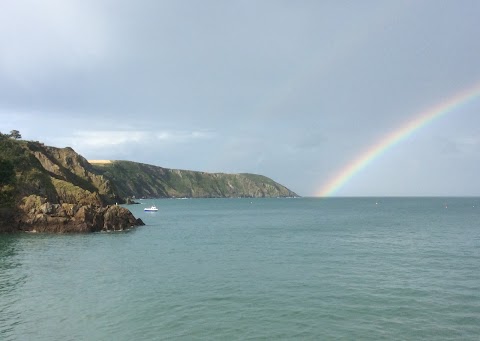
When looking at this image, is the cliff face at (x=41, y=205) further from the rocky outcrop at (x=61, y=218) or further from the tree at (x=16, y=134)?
the tree at (x=16, y=134)

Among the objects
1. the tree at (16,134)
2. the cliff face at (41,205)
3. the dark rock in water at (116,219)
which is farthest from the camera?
the tree at (16,134)

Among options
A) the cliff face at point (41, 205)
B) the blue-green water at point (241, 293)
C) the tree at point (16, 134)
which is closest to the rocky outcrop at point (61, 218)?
the cliff face at point (41, 205)

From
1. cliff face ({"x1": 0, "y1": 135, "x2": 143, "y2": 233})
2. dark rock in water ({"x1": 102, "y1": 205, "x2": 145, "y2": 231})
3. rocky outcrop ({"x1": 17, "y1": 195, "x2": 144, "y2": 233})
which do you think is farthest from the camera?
dark rock in water ({"x1": 102, "y1": 205, "x2": 145, "y2": 231})

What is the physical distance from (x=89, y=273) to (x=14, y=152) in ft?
250

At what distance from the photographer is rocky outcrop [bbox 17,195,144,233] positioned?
7612 centimetres

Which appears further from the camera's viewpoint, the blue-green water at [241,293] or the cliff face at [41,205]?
the cliff face at [41,205]

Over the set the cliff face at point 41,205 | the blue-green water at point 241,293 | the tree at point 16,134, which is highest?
the tree at point 16,134

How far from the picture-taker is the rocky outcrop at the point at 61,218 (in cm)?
7612

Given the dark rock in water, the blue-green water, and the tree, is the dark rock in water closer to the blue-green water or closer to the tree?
the blue-green water

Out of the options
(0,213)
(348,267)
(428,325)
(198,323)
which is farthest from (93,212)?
(428,325)

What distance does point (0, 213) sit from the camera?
75.7 meters

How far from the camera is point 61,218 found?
77312 millimetres

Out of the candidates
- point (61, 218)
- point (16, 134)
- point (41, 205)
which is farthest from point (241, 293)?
point (16, 134)

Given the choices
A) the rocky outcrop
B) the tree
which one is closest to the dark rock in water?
the rocky outcrop
